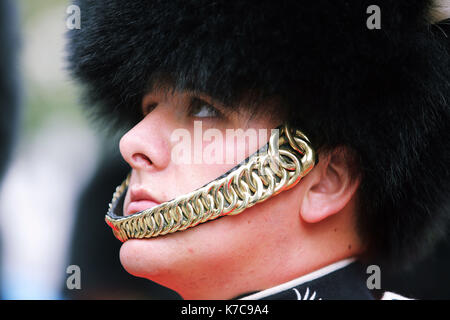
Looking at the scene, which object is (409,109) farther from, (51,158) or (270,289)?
(51,158)

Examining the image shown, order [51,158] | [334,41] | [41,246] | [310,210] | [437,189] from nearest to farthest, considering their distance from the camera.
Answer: [334,41] → [310,210] → [437,189] → [41,246] → [51,158]

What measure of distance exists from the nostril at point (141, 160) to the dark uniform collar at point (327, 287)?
0.46 m

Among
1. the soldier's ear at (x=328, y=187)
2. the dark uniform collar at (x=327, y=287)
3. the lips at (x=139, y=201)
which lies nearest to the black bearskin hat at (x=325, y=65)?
the soldier's ear at (x=328, y=187)

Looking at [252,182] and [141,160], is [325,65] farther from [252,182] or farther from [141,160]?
[141,160]

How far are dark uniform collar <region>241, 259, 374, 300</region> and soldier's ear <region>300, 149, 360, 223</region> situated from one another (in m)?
0.17

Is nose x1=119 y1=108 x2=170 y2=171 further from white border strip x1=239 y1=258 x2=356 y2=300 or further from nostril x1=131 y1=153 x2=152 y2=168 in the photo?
white border strip x1=239 y1=258 x2=356 y2=300

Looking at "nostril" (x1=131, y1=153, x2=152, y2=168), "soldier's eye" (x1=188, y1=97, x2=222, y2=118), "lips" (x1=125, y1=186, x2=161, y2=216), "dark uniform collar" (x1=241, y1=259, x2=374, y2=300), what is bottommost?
"dark uniform collar" (x1=241, y1=259, x2=374, y2=300)

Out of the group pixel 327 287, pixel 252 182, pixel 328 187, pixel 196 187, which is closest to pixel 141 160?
pixel 196 187

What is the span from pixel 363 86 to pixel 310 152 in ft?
0.72

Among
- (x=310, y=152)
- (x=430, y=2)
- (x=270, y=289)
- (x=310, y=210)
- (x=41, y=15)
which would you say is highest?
(x=41, y=15)

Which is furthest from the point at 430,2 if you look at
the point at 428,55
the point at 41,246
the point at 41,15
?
the point at 41,15

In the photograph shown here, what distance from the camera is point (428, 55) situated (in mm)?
1523

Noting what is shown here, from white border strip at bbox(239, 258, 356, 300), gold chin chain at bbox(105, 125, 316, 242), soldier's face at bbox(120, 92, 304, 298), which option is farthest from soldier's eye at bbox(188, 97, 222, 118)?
white border strip at bbox(239, 258, 356, 300)

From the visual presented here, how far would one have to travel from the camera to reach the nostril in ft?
5.14
